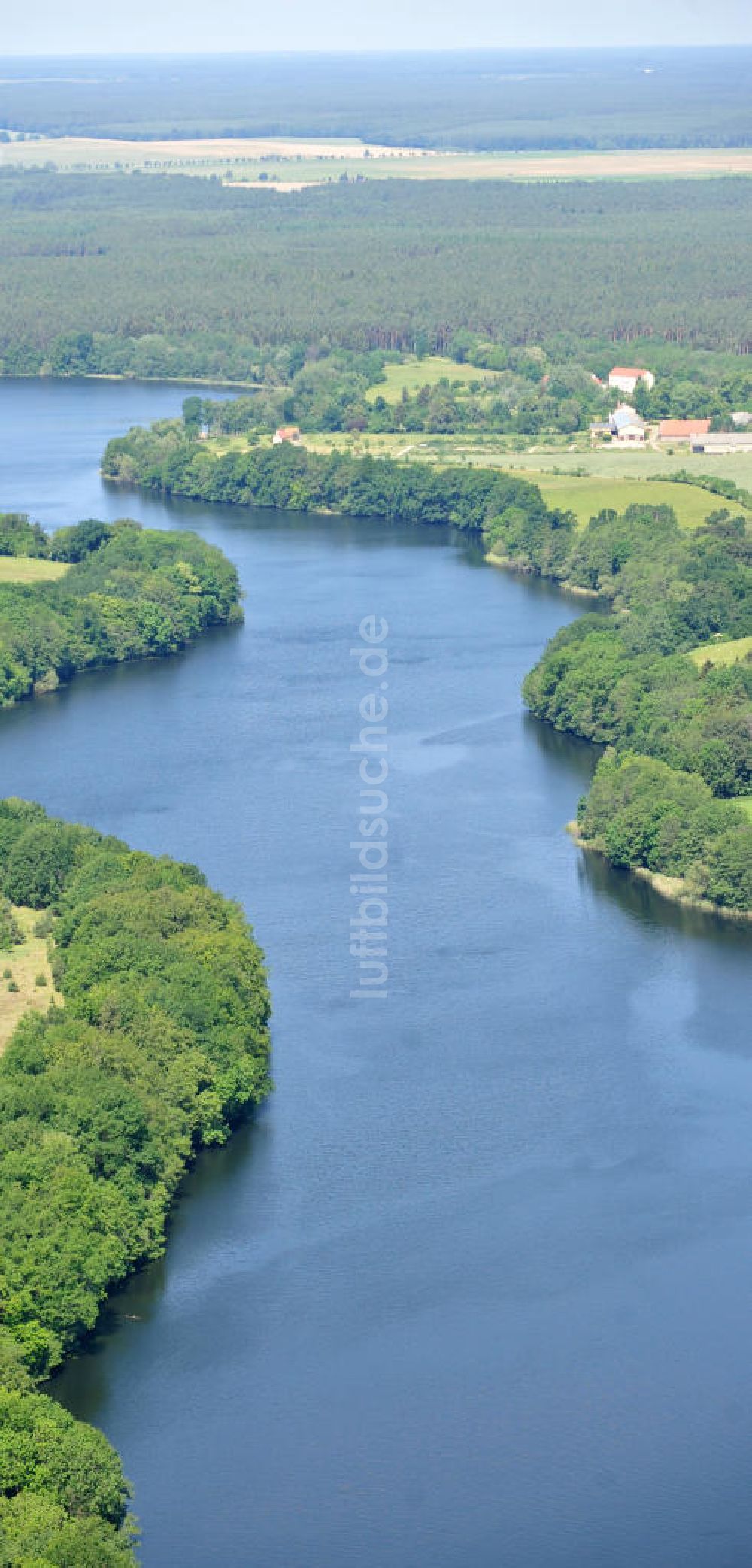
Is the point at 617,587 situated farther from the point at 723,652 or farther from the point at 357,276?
the point at 357,276

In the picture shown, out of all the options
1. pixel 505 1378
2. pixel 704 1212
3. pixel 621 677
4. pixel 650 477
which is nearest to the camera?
pixel 505 1378

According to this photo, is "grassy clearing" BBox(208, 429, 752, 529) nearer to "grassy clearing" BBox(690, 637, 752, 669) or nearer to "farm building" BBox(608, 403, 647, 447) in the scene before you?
"farm building" BBox(608, 403, 647, 447)

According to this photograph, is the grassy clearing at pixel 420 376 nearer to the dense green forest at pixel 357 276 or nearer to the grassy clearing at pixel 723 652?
the dense green forest at pixel 357 276

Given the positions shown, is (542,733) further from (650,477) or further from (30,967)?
(650,477)

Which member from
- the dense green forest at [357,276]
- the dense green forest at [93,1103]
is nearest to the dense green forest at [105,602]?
the dense green forest at [93,1103]

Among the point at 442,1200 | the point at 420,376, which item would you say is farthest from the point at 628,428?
the point at 442,1200

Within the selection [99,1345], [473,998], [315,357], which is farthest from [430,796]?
[315,357]
